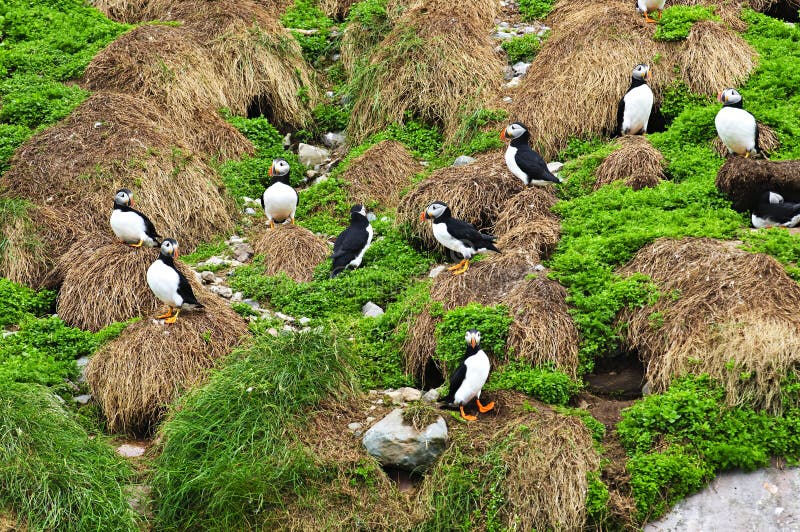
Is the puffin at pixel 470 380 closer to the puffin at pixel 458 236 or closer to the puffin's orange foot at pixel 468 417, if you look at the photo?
the puffin's orange foot at pixel 468 417

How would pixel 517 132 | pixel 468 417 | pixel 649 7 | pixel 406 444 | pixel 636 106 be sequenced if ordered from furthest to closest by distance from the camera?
pixel 649 7, pixel 636 106, pixel 517 132, pixel 468 417, pixel 406 444

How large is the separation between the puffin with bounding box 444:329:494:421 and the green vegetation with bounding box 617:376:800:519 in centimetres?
102

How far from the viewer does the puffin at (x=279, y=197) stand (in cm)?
1003

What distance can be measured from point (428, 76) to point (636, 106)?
2745mm

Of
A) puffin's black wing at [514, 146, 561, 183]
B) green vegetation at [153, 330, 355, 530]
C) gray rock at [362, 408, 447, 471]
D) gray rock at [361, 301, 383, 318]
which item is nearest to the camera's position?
green vegetation at [153, 330, 355, 530]

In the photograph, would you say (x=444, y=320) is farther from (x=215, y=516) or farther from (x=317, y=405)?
(x=215, y=516)

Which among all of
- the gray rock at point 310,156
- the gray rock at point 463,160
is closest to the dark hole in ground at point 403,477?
the gray rock at point 463,160

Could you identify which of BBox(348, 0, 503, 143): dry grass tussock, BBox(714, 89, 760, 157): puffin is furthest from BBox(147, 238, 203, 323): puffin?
BBox(714, 89, 760, 157): puffin

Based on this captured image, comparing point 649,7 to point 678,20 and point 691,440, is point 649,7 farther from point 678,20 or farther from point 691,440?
point 691,440

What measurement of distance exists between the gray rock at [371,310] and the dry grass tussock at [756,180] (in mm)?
3336

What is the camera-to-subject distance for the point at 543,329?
24.4 feet

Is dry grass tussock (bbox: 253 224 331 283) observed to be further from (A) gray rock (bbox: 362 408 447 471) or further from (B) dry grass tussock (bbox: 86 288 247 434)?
(A) gray rock (bbox: 362 408 447 471)

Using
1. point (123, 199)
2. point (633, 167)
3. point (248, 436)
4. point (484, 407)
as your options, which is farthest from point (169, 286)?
point (633, 167)

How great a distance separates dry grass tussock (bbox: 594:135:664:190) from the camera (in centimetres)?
935
